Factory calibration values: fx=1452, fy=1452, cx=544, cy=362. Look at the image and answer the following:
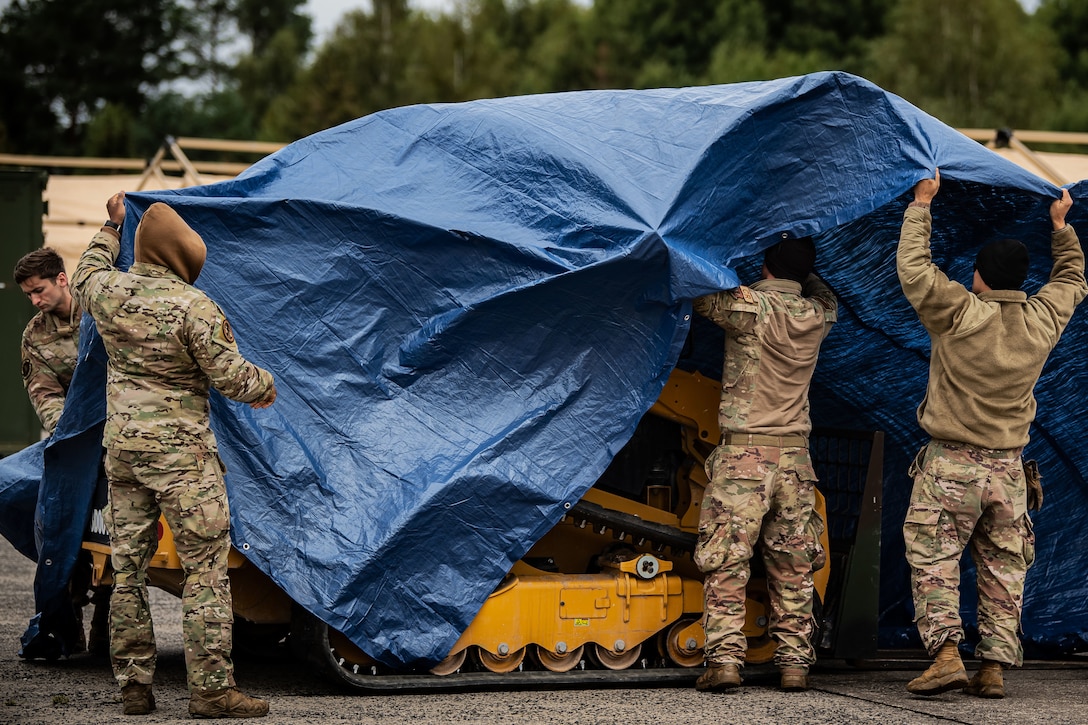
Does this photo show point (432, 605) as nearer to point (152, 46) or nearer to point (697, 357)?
point (697, 357)

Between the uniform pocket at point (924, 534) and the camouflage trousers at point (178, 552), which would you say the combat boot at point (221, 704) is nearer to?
the camouflage trousers at point (178, 552)

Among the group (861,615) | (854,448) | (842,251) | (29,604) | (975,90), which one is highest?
(975,90)

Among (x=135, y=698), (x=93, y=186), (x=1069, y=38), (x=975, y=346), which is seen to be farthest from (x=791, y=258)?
(x=1069, y=38)

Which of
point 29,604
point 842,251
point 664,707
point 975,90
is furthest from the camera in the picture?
point 975,90

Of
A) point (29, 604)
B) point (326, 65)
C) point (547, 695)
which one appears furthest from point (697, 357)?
point (326, 65)

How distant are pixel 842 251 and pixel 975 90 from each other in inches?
1372

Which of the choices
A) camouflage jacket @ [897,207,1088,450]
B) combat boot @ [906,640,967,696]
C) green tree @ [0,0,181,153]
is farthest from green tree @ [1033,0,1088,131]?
combat boot @ [906,640,967,696]

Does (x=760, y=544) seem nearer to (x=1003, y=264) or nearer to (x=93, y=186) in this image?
(x=1003, y=264)

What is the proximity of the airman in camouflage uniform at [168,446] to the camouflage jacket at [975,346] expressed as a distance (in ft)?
9.73

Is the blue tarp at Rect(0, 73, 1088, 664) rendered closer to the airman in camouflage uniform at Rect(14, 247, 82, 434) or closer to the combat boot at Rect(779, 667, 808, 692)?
the airman in camouflage uniform at Rect(14, 247, 82, 434)

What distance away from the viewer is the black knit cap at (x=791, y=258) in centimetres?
684

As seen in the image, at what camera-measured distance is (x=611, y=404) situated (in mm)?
6586

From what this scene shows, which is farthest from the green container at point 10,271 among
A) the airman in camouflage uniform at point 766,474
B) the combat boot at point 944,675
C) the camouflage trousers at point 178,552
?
the combat boot at point 944,675

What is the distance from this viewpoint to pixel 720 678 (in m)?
6.59
